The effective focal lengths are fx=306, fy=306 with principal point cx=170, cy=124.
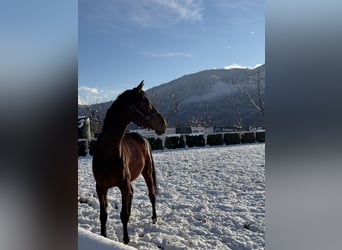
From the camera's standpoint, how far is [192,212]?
9.05 ft

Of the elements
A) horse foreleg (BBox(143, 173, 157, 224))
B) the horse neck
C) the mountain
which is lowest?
horse foreleg (BBox(143, 173, 157, 224))

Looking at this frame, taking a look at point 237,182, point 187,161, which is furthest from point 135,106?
point 187,161

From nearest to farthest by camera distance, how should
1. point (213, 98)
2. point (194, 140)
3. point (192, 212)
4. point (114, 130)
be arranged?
point (114, 130), point (192, 212), point (194, 140), point (213, 98)

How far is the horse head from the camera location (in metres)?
2.09

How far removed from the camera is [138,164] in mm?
2553

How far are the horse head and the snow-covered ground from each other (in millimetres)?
817

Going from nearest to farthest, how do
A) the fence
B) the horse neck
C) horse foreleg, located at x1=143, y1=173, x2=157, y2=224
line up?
the horse neck, horse foreleg, located at x1=143, y1=173, x2=157, y2=224, the fence

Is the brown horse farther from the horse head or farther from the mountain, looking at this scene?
the mountain

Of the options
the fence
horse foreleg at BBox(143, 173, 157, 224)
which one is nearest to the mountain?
the fence

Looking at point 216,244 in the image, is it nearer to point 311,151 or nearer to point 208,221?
point 208,221

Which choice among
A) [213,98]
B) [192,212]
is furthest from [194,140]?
[213,98]

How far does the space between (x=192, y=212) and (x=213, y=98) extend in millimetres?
22691

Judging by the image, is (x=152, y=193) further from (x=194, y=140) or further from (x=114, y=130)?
(x=194, y=140)

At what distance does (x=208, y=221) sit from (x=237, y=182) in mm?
1525
